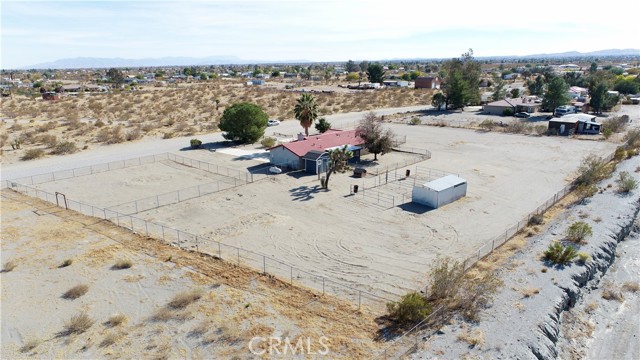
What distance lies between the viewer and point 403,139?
222 feet

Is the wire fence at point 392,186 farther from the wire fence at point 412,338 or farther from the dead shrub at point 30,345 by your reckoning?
the dead shrub at point 30,345

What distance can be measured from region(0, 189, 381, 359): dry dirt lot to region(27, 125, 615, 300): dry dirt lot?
150 inches

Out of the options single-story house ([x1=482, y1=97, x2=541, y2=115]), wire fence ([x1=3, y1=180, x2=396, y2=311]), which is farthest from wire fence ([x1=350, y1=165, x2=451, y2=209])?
single-story house ([x1=482, y1=97, x2=541, y2=115])

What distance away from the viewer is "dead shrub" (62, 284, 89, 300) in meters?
24.6

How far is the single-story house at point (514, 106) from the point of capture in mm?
90938

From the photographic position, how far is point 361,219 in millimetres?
35938

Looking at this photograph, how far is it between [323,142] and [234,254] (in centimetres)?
2722

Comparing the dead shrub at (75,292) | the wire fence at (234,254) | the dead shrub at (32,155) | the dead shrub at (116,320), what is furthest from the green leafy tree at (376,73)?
the dead shrub at (116,320)

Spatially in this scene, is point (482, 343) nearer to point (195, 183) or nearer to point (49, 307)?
point (49, 307)

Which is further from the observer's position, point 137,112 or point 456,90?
point 456,90

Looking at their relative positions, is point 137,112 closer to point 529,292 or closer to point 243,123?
point 243,123

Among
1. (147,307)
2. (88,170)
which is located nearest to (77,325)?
(147,307)

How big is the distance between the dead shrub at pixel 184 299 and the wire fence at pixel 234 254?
14.3ft

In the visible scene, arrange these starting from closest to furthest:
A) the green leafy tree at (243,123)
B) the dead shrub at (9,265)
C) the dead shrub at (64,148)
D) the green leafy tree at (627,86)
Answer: the dead shrub at (9,265)
the dead shrub at (64,148)
the green leafy tree at (243,123)
the green leafy tree at (627,86)
